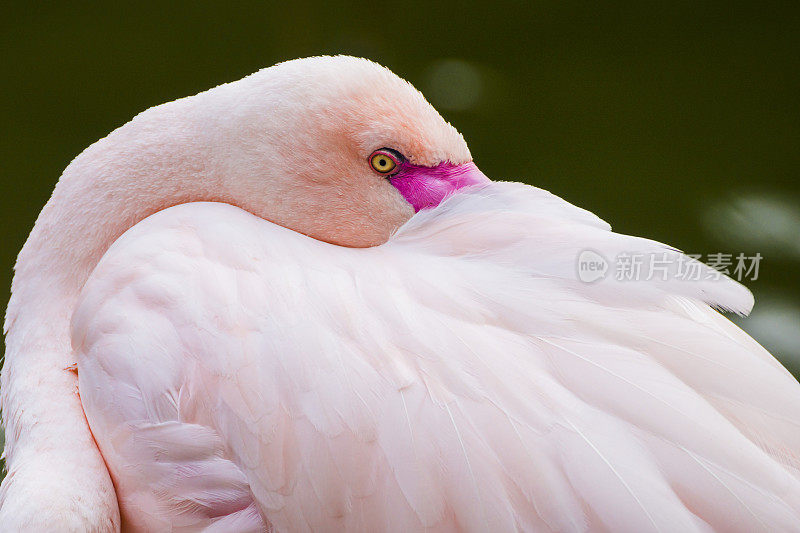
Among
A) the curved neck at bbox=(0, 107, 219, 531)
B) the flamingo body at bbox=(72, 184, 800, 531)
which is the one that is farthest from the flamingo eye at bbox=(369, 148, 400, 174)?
the curved neck at bbox=(0, 107, 219, 531)

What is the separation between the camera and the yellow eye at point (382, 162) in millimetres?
1169

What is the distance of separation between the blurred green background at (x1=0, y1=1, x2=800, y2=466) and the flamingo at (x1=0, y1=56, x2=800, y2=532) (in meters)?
1.29

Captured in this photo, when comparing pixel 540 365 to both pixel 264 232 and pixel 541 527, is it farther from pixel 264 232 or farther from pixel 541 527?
pixel 264 232

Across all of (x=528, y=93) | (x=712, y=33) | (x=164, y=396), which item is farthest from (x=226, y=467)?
(x=712, y=33)

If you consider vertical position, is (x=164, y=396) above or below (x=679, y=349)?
below

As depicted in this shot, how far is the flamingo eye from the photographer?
1166 mm

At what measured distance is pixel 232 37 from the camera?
280 cm

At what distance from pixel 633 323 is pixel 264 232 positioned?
1.69ft

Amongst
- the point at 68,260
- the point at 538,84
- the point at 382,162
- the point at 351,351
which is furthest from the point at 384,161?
the point at 538,84
